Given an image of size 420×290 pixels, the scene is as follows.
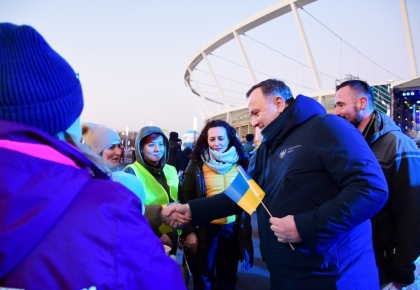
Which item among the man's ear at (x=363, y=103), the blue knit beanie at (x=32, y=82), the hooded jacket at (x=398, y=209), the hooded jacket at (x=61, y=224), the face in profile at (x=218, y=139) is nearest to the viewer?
the hooded jacket at (x=61, y=224)

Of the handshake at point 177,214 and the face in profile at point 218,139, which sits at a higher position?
the face in profile at point 218,139

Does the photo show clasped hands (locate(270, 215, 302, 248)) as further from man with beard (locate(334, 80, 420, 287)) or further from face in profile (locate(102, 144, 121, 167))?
face in profile (locate(102, 144, 121, 167))

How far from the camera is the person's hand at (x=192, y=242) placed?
10.5 ft

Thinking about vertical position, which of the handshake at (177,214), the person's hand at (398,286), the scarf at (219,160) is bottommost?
the person's hand at (398,286)

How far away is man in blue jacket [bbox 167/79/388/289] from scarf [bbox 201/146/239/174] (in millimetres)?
1483

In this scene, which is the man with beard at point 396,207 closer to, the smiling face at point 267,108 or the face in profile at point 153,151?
the smiling face at point 267,108

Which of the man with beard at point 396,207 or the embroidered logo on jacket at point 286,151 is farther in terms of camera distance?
the man with beard at point 396,207

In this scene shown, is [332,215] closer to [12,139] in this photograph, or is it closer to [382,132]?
[382,132]

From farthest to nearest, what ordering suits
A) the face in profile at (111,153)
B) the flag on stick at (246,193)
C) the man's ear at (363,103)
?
the face in profile at (111,153), the man's ear at (363,103), the flag on stick at (246,193)

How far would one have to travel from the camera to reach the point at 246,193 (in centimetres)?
194

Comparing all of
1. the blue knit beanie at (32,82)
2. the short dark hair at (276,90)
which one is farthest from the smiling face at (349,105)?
the blue knit beanie at (32,82)

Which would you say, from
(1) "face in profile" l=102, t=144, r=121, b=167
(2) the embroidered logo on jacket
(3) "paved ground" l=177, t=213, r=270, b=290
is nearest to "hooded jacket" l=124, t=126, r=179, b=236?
(1) "face in profile" l=102, t=144, r=121, b=167

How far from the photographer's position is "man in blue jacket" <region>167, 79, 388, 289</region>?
1.55 meters

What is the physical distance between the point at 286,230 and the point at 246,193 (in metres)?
0.39
